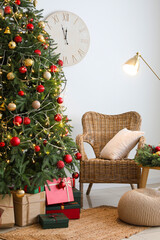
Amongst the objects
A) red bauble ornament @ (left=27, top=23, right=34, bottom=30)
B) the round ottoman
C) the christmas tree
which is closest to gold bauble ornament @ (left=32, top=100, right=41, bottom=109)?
the christmas tree

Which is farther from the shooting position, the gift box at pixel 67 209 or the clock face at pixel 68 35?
the clock face at pixel 68 35

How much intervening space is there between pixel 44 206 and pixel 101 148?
1164mm

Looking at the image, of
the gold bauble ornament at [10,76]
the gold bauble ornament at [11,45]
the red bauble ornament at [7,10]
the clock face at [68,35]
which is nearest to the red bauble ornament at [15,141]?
the gold bauble ornament at [10,76]

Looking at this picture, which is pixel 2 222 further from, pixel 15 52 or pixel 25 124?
pixel 15 52

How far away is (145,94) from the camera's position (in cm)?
431

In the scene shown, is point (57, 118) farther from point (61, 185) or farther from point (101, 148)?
point (101, 148)

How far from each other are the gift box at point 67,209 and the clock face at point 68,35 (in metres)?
1.67

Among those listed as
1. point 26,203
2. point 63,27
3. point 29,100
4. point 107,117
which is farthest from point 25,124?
point 63,27

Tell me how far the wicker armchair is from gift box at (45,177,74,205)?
1.04 feet

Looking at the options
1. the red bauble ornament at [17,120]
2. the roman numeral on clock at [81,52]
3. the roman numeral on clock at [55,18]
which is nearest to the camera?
the red bauble ornament at [17,120]

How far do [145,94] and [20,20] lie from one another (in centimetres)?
225

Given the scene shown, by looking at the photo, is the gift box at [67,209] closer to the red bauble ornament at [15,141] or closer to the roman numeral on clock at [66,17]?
the red bauble ornament at [15,141]

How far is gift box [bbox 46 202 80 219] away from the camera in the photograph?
2537 mm

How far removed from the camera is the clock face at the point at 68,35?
356 centimetres
